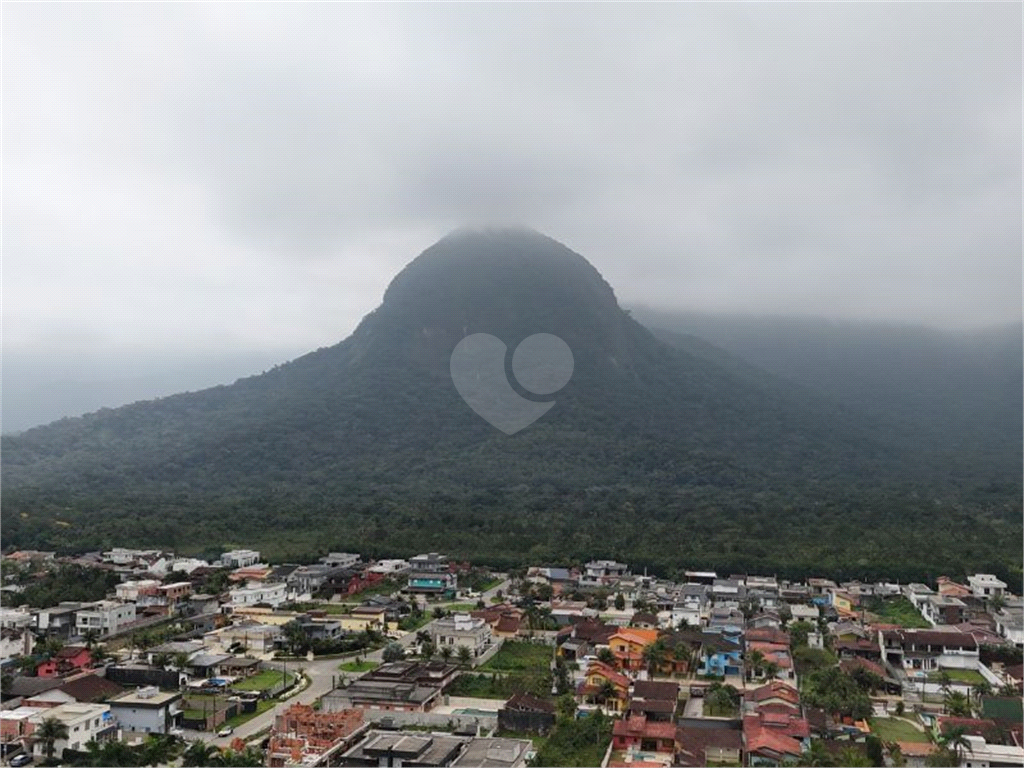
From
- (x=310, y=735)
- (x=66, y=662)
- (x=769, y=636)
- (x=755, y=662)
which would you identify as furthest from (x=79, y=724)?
(x=769, y=636)

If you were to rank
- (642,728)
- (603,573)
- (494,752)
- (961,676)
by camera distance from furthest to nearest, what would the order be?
1. (603,573)
2. (961,676)
3. (642,728)
4. (494,752)

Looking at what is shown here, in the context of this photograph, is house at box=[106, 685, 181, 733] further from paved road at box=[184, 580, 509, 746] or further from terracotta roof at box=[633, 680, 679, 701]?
terracotta roof at box=[633, 680, 679, 701]

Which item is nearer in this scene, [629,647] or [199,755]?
[199,755]

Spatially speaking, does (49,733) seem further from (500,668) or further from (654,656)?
(654,656)

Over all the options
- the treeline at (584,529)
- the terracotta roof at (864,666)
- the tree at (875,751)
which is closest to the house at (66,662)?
the treeline at (584,529)

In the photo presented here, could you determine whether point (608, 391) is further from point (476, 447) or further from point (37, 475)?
point (37, 475)

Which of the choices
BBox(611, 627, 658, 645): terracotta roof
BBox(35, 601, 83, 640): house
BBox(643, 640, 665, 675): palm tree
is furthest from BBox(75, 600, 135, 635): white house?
BBox(643, 640, 665, 675): palm tree
